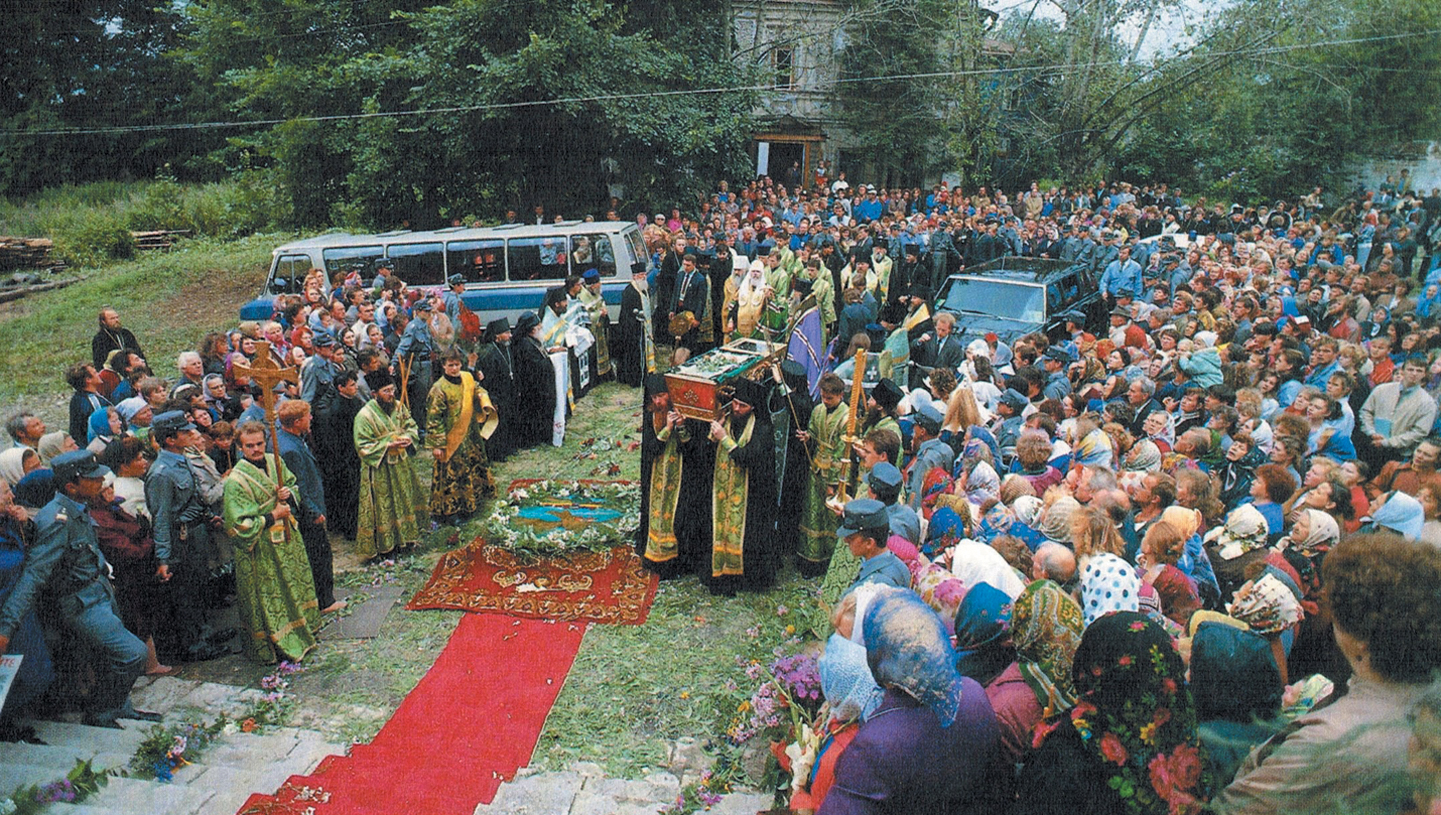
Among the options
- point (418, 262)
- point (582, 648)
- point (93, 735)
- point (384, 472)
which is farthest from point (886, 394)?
point (418, 262)

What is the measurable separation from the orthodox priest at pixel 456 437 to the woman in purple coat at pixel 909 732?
6.26 m

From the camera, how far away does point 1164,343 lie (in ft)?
31.8

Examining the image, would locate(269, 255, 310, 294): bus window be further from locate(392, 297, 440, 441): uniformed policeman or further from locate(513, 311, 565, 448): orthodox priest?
locate(513, 311, 565, 448): orthodox priest

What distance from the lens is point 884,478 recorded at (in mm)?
5570

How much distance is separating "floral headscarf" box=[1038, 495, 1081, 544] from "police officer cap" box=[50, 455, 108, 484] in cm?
542

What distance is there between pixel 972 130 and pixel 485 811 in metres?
26.7

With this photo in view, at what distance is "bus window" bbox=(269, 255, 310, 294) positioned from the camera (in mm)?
13445

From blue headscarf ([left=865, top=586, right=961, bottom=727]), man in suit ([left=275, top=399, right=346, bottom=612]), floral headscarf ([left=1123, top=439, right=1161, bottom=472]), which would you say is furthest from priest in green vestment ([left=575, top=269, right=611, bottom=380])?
blue headscarf ([left=865, top=586, right=961, bottom=727])

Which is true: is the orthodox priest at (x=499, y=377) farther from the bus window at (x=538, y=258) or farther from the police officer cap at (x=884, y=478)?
the police officer cap at (x=884, y=478)

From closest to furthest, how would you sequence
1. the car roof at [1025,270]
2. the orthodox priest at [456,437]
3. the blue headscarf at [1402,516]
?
the blue headscarf at [1402,516]
the orthodox priest at [456,437]
the car roof at [1025,270]

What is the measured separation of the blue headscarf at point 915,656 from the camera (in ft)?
9.41

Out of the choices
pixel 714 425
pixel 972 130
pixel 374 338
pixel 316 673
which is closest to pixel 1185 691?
pixel 714 425

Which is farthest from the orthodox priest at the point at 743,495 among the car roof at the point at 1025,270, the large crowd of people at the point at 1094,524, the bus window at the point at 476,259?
the bus window at the point at 476,259

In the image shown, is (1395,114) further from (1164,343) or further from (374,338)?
(374,338)
